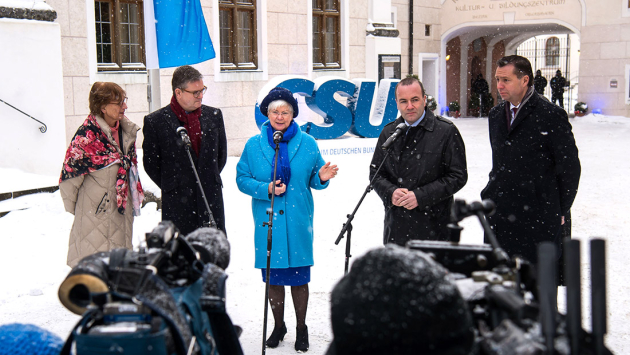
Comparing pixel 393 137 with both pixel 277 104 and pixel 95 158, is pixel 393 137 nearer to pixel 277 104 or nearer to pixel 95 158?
pixel 277 104

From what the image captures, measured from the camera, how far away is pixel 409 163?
4199 millimetres

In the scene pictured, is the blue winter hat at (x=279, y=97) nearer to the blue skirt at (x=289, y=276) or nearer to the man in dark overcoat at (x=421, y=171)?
the man in dark overcoat at (x=421, y=171)

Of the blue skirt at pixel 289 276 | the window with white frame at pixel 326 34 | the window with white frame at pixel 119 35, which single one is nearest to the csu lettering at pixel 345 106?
the window with white frame at pixel 326 34

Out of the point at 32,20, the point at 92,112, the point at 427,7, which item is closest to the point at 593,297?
the point at 92,112

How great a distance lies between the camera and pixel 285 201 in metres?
4.37

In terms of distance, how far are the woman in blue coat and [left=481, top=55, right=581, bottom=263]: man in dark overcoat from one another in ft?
3.75

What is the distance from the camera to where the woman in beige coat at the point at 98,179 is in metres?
4.55

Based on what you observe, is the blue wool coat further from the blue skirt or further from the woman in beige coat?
the woman in beige coat

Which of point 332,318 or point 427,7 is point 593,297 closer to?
point 332,318

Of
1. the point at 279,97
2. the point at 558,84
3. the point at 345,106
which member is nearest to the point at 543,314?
the point at 279,97

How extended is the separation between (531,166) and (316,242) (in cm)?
342

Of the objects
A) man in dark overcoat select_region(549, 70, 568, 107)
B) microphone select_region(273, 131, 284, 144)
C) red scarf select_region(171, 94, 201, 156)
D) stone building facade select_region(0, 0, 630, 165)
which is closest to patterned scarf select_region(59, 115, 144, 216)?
red scarf select_region(171, 94, 201, 156)

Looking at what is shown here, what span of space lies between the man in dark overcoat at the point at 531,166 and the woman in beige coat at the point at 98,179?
2.64m

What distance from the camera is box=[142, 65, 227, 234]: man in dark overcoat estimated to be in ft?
15.2
